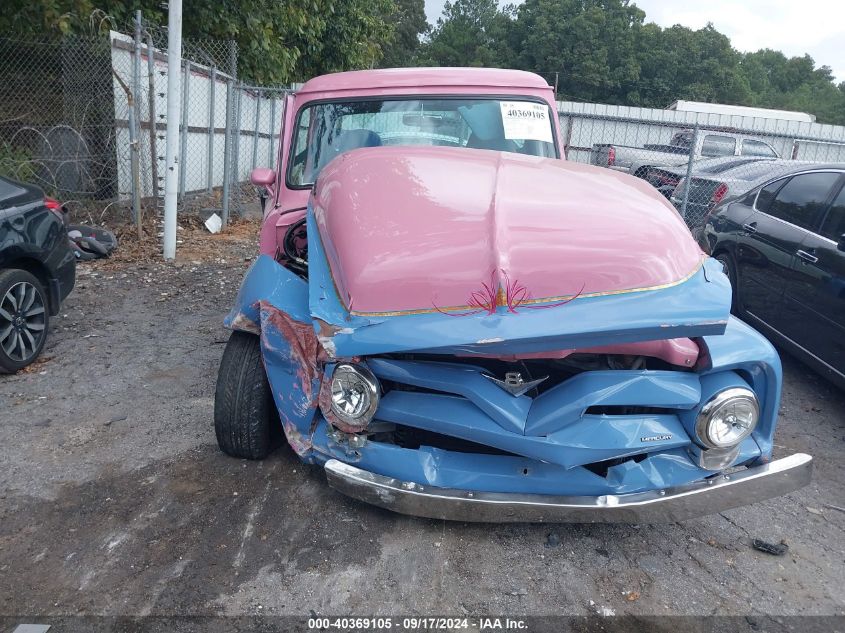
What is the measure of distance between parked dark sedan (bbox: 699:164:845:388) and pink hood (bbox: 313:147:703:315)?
6.13 feet

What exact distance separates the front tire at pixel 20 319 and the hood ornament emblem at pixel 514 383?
3473 mm

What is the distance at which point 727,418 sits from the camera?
7.94ft


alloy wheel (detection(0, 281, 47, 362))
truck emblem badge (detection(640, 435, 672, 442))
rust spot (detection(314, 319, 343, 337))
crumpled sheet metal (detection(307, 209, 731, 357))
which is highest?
crumpled sheet metal (detection(307, 209, 731, 357))

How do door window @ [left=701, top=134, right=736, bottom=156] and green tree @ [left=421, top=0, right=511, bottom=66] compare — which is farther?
green tree @ [left=421, top=0, right=511, bottom=66]

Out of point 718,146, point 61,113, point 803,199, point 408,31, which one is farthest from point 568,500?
point 408,31

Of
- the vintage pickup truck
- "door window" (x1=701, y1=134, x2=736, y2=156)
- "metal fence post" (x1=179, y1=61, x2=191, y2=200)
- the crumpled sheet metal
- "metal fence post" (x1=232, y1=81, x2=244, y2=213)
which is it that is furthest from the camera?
"door window" (x1=701, y1=134, x2=736, y2=156)

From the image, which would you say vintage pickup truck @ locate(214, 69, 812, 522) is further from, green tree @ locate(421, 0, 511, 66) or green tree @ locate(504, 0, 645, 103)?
green tree @ locate(421, 0, 511, 66)

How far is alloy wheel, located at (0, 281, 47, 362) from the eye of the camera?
167 inches


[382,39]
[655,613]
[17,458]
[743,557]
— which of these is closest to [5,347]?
[17,458]

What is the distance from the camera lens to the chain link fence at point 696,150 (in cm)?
785

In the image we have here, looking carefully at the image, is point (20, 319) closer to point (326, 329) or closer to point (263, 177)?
point (263, 177)

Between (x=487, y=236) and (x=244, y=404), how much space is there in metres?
Result: 1.45

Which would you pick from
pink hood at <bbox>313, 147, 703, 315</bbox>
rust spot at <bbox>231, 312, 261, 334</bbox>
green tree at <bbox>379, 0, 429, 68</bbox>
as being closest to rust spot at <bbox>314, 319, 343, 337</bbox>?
pink hood at <bbox>313, 147, 703, 315</bbox>

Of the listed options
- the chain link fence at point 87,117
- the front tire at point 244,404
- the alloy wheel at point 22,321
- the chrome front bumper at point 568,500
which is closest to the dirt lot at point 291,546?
the front tire at point 244,404
